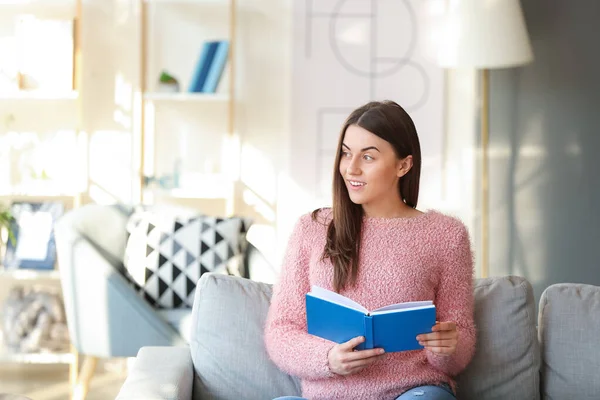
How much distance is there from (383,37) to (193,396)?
9.41ft

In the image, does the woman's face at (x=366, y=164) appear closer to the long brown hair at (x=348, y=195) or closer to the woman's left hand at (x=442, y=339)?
the long brown hair at (x=348, y=195)

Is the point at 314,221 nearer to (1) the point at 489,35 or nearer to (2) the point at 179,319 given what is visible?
(2) the point at 179,319

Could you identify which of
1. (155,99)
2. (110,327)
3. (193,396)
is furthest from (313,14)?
(193,396)

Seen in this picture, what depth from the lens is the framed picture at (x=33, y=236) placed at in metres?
4.30

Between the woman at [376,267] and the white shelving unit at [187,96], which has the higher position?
the white shelving unit at [187,96]

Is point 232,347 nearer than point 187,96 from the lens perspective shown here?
Yes

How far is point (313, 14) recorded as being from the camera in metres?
4.70

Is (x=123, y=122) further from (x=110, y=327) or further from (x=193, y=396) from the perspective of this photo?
(x=193, y=396)

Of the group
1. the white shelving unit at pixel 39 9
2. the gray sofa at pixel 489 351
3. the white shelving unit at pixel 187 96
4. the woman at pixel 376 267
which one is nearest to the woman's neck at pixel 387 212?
→ the woman at pixel 376 267

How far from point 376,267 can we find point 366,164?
9.6 inches

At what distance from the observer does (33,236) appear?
434 cm


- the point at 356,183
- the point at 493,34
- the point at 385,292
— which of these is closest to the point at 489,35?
the point at 493,34

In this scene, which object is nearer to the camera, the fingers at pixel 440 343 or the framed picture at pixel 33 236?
the fingers at pixel 440 343

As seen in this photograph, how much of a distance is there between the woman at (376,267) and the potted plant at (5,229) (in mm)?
2336
